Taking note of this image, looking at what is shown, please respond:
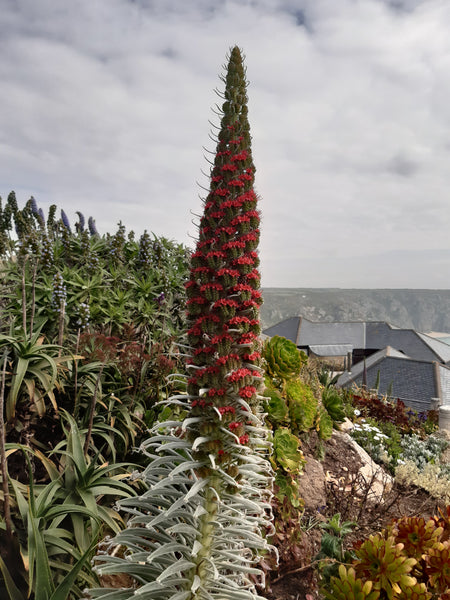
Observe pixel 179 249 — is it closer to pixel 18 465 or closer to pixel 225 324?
pixel 18 465

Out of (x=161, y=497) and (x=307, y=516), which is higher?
(x=161, y=497)

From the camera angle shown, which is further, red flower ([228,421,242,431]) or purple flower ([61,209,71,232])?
purple flower ([61,209,71,232])

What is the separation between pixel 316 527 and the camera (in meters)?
3.84

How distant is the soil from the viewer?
10.0ft

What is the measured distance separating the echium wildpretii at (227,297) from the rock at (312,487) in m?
2.50

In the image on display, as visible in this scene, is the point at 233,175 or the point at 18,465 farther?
the point at 18,465

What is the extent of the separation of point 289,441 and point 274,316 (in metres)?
131

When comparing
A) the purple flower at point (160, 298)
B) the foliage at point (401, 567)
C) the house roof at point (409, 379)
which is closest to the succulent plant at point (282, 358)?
the foliage at point (401, 567)

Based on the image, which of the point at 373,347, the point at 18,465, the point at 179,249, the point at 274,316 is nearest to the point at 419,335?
the point at 373,347

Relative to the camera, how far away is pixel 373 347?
34.3 meters

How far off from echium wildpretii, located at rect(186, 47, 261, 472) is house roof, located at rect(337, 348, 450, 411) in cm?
1316

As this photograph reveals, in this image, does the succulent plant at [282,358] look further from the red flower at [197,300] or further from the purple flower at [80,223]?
the purple flower at [80,223]

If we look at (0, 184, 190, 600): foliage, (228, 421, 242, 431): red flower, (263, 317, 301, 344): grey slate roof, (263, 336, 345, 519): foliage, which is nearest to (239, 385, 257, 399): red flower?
(228, 421, 242, 431): red flower

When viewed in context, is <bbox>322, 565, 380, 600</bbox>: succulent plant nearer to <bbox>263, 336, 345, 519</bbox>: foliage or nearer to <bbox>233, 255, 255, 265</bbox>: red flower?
<bbox>263, 336, 345, 519</bbox>: foliage
